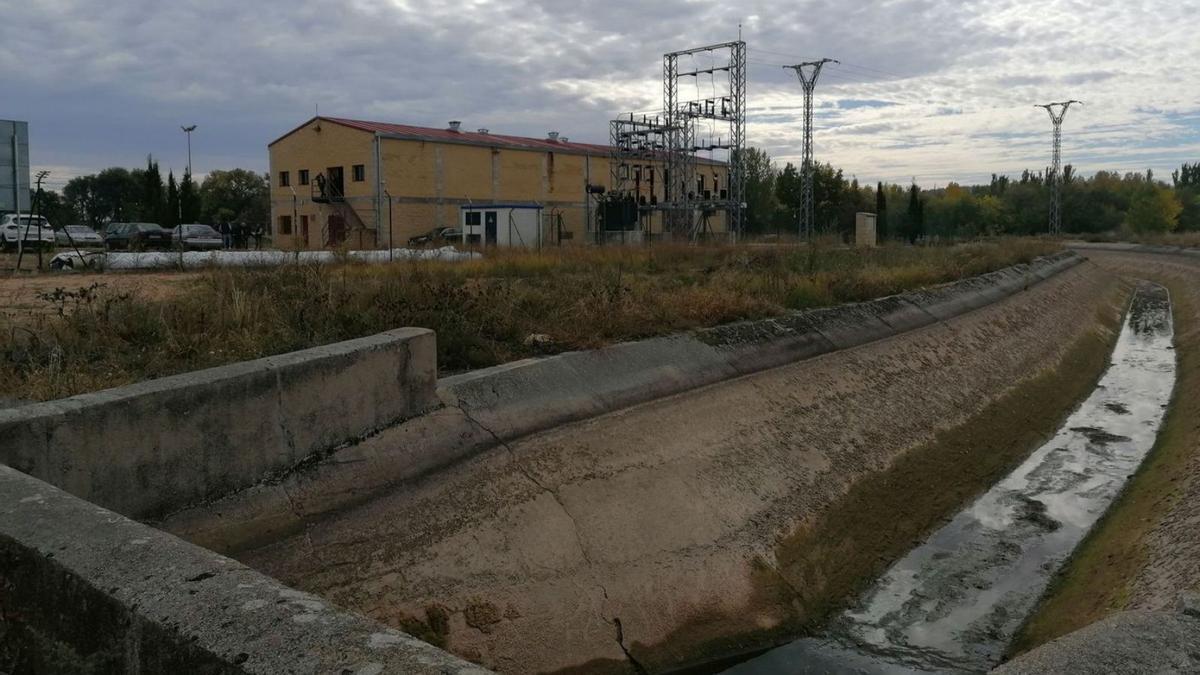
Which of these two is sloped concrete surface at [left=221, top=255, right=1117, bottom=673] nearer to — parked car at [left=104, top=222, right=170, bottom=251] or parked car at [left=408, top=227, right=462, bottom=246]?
parked car at [left=408, top=227, right=462, bottom=246]

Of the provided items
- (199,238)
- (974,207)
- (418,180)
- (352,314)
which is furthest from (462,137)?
(974,207)

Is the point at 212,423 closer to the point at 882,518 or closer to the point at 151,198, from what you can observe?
the point at 882,518

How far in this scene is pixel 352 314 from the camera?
395 inches

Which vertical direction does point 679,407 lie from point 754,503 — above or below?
above

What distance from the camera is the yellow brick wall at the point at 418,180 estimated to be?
46656mm

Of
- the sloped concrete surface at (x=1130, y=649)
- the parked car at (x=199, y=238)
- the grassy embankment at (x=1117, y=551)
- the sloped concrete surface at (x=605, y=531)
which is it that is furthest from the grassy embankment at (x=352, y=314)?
the parked car at (x=199, y=238)

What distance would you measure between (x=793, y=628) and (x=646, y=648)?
5.40 feet

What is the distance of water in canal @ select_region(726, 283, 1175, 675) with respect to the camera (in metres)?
7.89

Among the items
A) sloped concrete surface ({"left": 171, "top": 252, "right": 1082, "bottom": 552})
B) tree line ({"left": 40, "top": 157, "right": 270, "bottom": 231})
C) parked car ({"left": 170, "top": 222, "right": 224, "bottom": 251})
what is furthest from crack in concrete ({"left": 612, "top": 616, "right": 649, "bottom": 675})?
tree line ({"left": 40, "top": 157, "right": 270, "bottom": 231})

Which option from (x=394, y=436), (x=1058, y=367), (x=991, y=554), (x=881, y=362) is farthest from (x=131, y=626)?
(x=1058, y=367)

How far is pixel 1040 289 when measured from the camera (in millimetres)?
31578

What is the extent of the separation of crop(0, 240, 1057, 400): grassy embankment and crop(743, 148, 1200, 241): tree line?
5303cm

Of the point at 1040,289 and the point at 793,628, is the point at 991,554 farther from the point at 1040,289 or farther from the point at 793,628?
the point at 1040,289

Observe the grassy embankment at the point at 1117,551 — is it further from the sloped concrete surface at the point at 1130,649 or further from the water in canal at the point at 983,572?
the sloped concrete surface at the point at 1130,649
